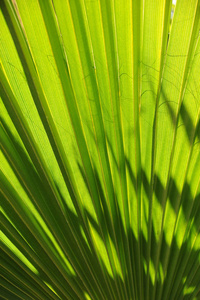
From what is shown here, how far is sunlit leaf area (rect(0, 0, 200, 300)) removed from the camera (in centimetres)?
77

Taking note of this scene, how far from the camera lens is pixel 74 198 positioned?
3.40 feet

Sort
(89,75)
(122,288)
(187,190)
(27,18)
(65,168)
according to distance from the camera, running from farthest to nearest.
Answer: (122,288) < (187,190) < (65,168) < (89,75) < (27,18)

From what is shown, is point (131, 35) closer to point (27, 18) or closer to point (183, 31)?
point (183, 31)

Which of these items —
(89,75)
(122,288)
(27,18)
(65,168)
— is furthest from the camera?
(122,288)

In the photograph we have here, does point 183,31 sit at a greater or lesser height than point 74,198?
greater

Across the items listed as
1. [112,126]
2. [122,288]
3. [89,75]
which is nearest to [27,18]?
[89,75]

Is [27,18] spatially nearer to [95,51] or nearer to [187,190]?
[95,51]

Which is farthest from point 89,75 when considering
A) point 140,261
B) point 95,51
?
point 140,261

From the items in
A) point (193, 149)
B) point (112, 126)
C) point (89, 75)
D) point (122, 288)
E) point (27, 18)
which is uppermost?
point (27, 18)

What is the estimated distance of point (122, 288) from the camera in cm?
125

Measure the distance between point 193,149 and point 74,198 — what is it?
1.56 feet

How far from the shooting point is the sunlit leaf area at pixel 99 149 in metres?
0.77

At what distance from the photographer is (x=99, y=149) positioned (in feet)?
3.16

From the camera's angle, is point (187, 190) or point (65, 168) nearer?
point (65, 168)
